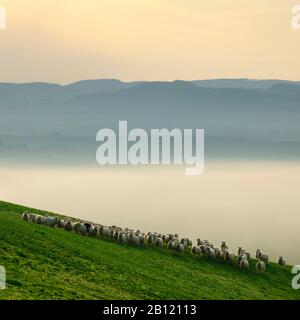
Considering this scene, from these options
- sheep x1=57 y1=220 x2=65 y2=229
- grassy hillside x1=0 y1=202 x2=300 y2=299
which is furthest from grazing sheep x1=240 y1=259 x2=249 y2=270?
sheep x1=57 y1=220 x2=65 y2=229

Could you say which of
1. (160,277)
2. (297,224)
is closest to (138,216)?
(297,224)

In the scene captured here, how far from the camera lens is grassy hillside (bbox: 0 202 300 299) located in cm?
2883

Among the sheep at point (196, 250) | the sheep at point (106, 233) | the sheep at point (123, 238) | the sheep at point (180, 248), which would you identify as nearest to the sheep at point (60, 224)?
the sheep at point (106, 233)

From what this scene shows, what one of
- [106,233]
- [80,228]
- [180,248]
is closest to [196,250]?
[180,248]

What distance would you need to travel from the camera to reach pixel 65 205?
577 ft

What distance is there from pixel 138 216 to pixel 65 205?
42678 millimetres

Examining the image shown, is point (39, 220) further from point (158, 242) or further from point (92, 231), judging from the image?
point (158, 242)

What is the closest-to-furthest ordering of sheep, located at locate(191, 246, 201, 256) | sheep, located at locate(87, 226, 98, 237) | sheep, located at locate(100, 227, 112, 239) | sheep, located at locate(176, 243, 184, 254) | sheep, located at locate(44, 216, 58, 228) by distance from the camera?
sheep, located at locate(44, 216, 58, 228) → sheep, located at locate(87, 226, 98, 237) → sheep, located at locate(100, 227, 112, 239) → sheep, located at locate(176, 243, 184, 254) → sheep, located at locate(191, 246, 201, 256)

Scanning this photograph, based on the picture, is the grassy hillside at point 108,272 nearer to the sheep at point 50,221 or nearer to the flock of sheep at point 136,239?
the flock of sheep at point 136,239

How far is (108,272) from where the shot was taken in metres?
35.4

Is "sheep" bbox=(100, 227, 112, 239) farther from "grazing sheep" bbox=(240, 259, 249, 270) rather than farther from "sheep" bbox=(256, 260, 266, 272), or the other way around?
"sheep" bbox=(256, 260, 266, 272)

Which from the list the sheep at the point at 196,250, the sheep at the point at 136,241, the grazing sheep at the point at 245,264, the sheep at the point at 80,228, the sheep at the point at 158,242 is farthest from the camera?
the sheep at the point at 158,242

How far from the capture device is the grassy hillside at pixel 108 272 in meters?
28.8

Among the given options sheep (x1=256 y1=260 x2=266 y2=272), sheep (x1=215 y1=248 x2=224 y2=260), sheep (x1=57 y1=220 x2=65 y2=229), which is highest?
sheep (x1=57 y1=220 x2=65 y2=229)
